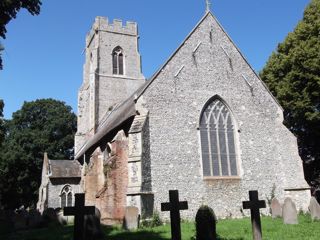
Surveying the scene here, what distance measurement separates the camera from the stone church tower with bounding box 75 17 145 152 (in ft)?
101

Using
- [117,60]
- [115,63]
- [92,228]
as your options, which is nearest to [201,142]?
[92,228]

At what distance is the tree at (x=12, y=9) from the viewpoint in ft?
32.2

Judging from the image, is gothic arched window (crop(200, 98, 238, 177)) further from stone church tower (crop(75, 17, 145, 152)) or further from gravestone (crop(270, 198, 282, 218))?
stone church tower (crop(75, 17, 145, 152))

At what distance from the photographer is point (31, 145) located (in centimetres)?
4334

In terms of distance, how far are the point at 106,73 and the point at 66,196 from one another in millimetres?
10792

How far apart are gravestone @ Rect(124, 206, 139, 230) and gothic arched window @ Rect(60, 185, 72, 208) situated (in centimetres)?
1648

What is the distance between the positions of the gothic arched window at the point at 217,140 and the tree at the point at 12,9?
1038 cm

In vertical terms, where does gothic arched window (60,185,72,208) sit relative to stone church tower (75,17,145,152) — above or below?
below

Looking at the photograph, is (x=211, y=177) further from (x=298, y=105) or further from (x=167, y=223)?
(x=298, y=105)

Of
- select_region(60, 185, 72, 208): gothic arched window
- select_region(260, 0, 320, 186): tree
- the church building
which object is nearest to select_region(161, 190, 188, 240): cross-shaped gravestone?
the church building

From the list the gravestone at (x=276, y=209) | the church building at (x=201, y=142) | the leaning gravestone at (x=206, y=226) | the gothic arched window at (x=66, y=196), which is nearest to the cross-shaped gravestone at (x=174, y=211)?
the leaning gravestone at (x=206, y=226)

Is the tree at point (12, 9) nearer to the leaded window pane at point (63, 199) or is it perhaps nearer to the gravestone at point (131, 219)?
the gravestone at point (131, 219)

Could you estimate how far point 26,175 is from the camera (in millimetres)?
41781

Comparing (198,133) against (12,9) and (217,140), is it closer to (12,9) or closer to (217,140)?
(217,140)
